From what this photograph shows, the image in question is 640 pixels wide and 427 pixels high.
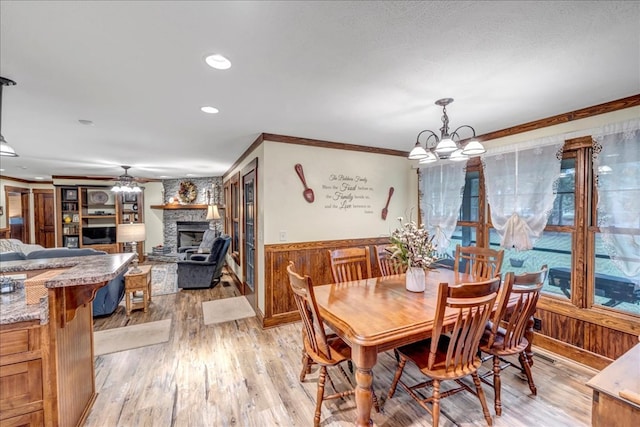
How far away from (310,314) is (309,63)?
163 cm

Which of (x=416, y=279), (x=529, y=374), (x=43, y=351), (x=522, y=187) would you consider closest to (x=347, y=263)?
(x=416, y=279)

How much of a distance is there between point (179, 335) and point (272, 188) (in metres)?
2.04

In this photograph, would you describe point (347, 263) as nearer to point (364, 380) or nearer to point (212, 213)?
point (364, 380)

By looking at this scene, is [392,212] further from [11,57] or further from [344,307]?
[11,57]

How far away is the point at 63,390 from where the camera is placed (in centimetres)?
159

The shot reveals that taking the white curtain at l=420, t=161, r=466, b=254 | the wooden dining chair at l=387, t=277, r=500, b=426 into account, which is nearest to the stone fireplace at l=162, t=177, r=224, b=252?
the white curtain at l=420, t=161, r=466, b=254

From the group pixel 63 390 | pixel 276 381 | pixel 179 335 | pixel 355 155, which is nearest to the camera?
pixel 63 390

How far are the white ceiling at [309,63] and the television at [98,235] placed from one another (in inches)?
199

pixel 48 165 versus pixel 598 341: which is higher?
pixel 48 165

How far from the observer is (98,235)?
24.3 feet

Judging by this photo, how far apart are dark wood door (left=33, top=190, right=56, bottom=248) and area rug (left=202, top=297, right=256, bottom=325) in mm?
7305

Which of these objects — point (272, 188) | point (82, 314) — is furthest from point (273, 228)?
point (82, 314)

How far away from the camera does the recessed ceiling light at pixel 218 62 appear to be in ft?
5.49

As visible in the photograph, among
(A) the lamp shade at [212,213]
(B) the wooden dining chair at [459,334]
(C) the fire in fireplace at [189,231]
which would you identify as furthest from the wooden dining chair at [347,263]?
(C) the fire in fireplace at [189,231]
